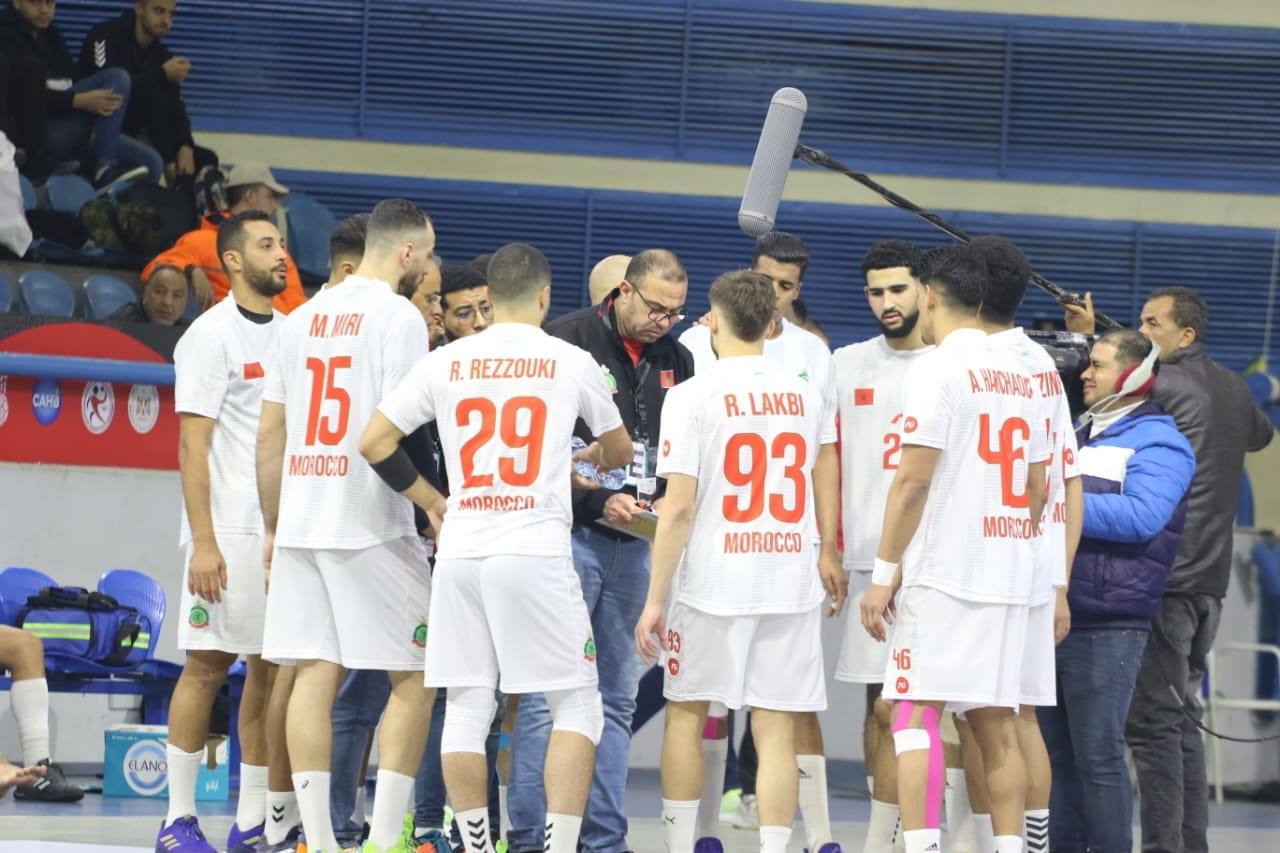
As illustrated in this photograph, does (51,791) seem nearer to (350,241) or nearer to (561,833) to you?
(350,241)

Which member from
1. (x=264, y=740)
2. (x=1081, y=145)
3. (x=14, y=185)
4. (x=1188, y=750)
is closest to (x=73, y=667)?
(x=264, y=740)

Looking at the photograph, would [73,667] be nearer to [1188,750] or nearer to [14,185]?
[14,185]

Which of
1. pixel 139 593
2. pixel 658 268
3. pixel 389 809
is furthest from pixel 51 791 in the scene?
pixel 658 268

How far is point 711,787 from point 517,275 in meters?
2.21

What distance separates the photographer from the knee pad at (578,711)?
579cm

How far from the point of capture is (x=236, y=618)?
6.63 m

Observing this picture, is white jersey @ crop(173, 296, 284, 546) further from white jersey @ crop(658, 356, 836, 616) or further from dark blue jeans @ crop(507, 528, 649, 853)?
white jersey @ crop(658, 356, 836, 616)

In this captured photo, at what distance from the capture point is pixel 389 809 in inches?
230

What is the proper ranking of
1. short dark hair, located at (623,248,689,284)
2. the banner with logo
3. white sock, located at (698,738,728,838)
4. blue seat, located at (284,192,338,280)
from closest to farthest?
short dark hair, located at (623,248,689,284)
white sock, located at (698,738,728,838)
the banner with logo
blue seat, located at (284,192,338,280)

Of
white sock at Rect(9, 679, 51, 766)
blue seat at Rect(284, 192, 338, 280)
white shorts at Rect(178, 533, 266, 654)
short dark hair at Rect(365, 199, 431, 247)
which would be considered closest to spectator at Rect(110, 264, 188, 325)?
blue seat at Rect(284, 192, 338, 280)

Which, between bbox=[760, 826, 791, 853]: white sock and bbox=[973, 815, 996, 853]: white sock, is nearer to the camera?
bbox=[760, 826, 791, 853]: white sock

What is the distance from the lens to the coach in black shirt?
21.2 ft

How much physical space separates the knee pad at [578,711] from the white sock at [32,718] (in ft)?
10.9

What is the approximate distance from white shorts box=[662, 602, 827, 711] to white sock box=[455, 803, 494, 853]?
0.81 metres
